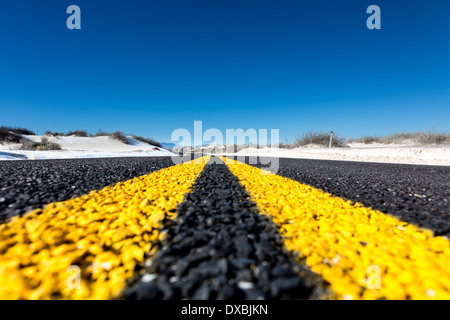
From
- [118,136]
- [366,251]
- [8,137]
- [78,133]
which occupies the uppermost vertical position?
[78,133]

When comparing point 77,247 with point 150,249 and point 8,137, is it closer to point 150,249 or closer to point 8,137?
point 150,249

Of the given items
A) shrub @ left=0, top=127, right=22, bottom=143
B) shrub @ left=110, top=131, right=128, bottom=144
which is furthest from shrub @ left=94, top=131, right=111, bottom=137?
shrub @ left=0, top=127, right=22, bottom=143

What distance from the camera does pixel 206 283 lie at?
801 millimetres

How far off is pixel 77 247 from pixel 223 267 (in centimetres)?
81

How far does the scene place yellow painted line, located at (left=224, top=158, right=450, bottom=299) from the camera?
0.80 meters

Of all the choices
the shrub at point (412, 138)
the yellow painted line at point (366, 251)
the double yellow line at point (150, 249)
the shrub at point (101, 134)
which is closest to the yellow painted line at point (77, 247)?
the double yellow line at point (150, 249)

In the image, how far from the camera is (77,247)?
40.6 inches

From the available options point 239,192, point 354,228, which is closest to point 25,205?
point 239,192

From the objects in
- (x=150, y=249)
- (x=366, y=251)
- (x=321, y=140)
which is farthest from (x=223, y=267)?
(x=321, y=140)

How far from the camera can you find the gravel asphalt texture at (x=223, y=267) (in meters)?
0.76

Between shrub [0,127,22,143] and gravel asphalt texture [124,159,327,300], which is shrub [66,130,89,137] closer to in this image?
shrub [0,127,22,143]

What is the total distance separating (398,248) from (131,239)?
154 centimetres

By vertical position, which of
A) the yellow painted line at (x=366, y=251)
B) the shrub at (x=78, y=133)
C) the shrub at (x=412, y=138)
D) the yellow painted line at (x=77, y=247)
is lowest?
the yellow painted line at (x=366, y=251)

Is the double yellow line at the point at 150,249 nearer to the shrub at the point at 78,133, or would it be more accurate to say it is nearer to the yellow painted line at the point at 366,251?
the yellow painted line at the point at 366,251
